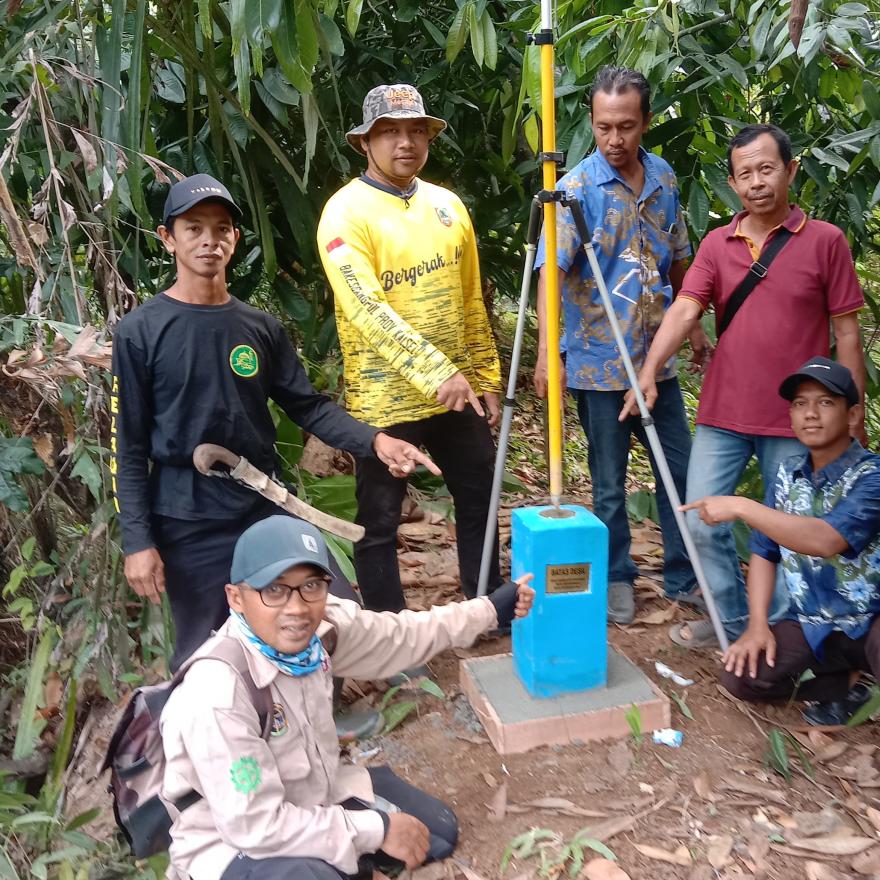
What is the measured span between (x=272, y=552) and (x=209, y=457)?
0.55 metres

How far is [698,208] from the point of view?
355 cm

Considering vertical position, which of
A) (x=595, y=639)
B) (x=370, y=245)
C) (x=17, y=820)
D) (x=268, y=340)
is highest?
(x=370, y=245)

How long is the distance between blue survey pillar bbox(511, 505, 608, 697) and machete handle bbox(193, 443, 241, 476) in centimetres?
91

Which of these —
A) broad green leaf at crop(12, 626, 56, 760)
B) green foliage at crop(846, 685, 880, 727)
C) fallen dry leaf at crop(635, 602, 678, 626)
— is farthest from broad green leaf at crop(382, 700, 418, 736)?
green foliage at crop(846, 685, 880, 727)

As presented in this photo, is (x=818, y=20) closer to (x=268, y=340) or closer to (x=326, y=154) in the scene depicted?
(x=268, y=340)

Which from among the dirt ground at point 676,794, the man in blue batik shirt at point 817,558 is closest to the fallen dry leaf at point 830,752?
the dirt ground at point 676,794

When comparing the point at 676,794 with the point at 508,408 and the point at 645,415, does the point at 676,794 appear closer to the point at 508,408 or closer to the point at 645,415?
the point at 645,415

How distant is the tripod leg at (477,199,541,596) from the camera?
2.96 m

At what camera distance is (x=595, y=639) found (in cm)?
283

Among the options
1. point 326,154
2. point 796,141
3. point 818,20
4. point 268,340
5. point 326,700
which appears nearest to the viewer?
point 326,700

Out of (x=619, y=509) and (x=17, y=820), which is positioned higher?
(x=619, y=509)

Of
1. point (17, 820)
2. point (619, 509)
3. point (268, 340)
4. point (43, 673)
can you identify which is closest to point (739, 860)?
point (619, 509)

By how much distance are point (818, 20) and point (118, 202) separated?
248 cm

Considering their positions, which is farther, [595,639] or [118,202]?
[118,202]
